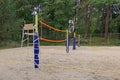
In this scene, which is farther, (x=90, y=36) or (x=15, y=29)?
(x=90, y=36)

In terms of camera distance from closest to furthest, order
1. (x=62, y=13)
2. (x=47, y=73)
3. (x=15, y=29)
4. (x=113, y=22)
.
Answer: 1. (x=47, y=73)
2. (x=15, y=29)
3. (x=62, y=13)
4. (x=113, y=22)

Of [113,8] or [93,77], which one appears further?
[113,8]

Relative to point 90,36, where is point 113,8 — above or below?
above

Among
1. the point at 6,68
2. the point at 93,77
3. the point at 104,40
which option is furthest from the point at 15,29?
the point at 93,77

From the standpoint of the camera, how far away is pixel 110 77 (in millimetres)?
7938

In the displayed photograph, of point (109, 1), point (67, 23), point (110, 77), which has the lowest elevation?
point (110, 77)

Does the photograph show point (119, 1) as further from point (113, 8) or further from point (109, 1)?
point (113, 8)

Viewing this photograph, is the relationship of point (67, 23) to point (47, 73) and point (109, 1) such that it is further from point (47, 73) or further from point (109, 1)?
point (47, 73)

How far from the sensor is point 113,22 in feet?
124

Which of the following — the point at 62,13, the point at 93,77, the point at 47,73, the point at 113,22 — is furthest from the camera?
the point at 113,22

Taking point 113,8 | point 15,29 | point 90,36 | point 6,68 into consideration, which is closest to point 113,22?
point 113,8

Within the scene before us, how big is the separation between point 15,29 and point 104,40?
10283mm

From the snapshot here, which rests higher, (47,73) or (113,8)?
(113,8)

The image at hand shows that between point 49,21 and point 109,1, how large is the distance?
7.64m
